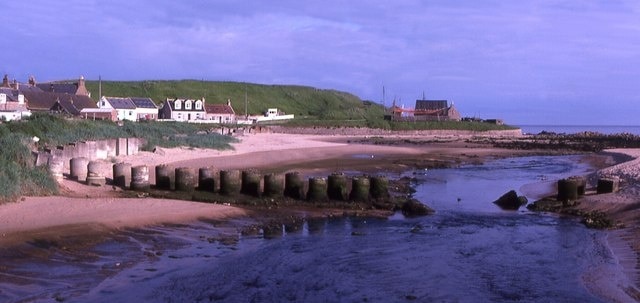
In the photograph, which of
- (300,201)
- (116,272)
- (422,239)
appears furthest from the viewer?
(300,201)

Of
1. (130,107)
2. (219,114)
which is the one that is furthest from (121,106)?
(219,114)

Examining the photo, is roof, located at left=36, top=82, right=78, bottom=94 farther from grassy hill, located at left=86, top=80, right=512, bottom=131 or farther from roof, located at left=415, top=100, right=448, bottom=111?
roof, located at left=415, top=100, right=448, bottom=111

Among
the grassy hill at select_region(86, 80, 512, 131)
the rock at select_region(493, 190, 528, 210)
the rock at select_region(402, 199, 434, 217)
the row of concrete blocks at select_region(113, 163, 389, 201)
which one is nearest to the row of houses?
the grassy hill at select_region(86, 80, 512, 131)

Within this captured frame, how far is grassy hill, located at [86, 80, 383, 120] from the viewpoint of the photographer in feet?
459

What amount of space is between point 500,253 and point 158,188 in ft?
38.1

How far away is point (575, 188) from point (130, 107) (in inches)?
2979

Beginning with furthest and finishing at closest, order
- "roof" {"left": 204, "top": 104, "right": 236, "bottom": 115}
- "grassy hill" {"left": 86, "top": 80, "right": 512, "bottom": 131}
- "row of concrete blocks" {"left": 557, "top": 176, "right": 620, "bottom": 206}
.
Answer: "grassy hill" {"left": 86, "top": 80, "right": 512, "bottom": 131}, "roof" {"left": 204, "top": 104, "right": 236, "bottom": 115}, "row of concrete blocks" {"left": 557, "top": 176, "right": 620, "bottom": 206}

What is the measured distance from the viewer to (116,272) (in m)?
12.2

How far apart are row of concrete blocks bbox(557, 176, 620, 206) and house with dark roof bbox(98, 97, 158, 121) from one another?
65.9 metres

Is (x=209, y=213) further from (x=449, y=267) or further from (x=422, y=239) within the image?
(x=449, y=267)

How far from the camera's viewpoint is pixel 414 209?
21.2 metres

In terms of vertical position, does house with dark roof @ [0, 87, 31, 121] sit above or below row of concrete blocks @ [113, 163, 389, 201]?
above

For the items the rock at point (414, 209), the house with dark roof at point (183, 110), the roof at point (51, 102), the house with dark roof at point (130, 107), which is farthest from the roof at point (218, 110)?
the rock at point (414, 209)

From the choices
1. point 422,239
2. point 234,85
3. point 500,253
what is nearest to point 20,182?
point 422,239
